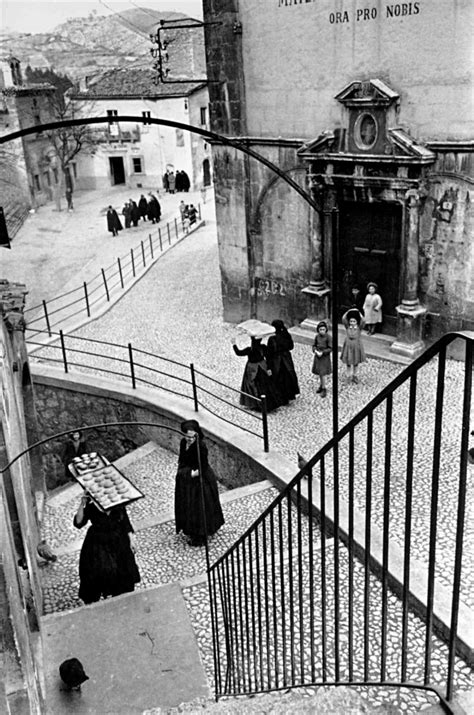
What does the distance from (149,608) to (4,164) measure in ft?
106

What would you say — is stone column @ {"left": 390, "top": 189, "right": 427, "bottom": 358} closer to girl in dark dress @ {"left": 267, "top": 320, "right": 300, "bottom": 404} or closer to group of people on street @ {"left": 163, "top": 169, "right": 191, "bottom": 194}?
girl in dark dress @ {"left": 267, "top": 320, "right": 300, "bottom": 404}

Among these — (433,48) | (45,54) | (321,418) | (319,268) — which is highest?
(45,54)

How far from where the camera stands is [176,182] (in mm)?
35688

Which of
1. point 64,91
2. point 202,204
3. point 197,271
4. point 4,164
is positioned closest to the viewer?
point 197,271

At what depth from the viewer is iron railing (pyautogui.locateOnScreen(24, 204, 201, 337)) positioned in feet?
53.8

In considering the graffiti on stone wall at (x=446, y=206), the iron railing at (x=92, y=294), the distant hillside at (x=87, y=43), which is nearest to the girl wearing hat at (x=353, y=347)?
the graffiti on stone wall at (x=446, y=206)

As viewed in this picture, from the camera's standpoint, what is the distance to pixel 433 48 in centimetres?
1039

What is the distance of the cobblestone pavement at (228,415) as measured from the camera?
25.0 ft

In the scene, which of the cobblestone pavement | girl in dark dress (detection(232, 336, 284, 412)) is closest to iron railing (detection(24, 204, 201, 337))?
the cobblestone pavement

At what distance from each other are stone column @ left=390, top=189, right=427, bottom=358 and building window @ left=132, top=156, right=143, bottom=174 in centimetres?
3048

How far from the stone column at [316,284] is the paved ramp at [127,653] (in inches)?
295

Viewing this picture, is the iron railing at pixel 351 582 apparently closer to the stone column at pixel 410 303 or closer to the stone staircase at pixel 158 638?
the stone staircase at pixel 158 638

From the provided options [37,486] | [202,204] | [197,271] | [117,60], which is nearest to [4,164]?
[202,204]

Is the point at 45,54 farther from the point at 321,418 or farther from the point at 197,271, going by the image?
the point at 321,418
